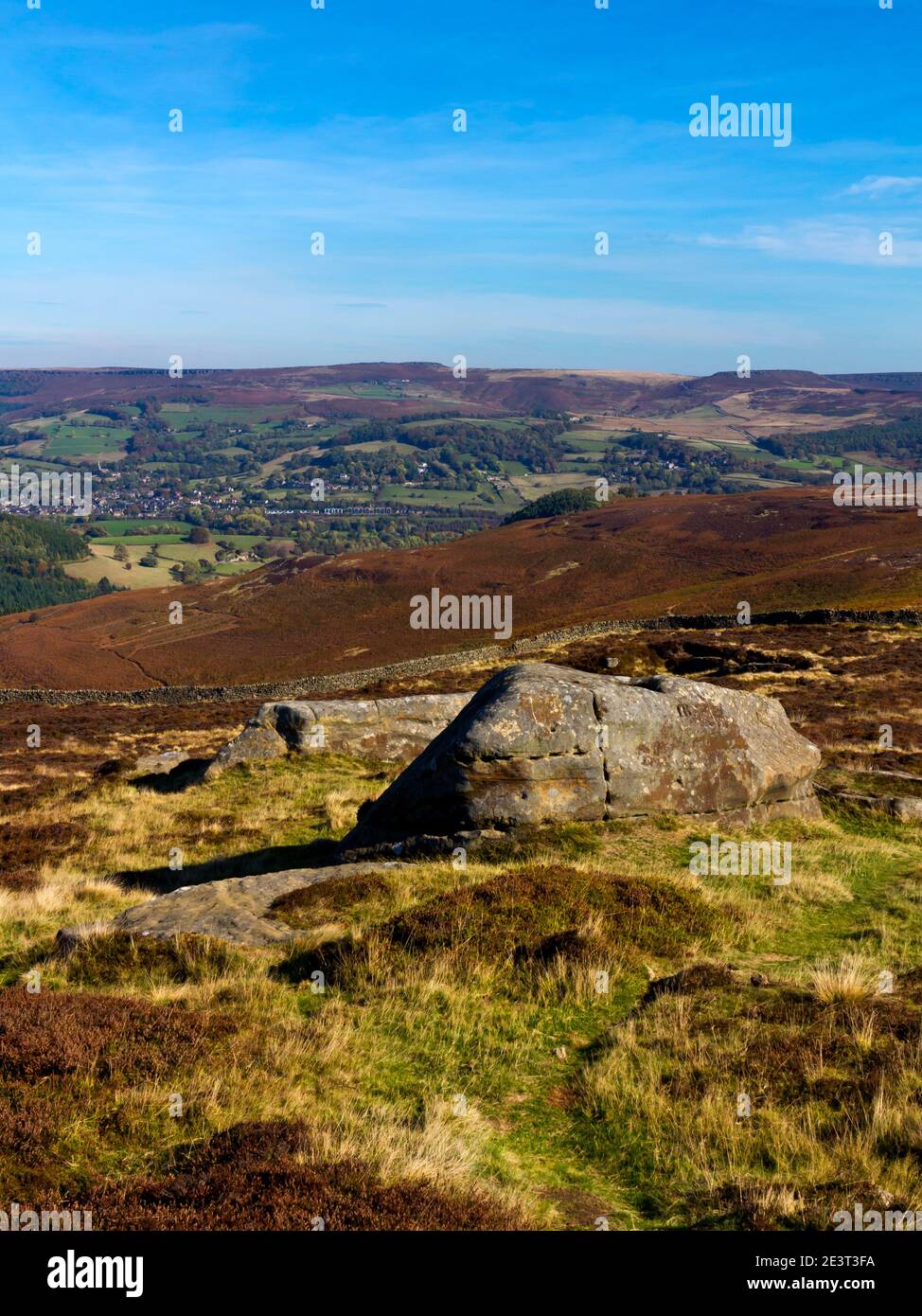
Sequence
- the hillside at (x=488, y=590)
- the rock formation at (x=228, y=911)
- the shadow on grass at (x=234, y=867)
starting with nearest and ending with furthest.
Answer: the rock formation at (x=228, y=911), the shadow on grass at (x=234, y=867), the hillside at (x=488, y=590)

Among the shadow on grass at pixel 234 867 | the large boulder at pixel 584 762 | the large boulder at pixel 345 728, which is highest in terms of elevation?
the large boulder at pixel 584 762

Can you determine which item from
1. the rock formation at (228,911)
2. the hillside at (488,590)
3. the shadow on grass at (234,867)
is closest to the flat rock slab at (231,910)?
the rock formation at (228,911)

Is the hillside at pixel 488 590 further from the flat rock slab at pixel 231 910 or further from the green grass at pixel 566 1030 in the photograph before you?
the flat rock slab at pixel 231 910

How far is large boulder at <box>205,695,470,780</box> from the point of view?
28.2 metres

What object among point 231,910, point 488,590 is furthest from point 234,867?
point 488,590

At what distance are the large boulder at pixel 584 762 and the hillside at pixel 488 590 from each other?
54.3 m

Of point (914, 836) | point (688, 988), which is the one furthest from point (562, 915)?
point (914, 836)

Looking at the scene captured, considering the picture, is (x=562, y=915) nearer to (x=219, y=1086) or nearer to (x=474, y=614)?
(x=219, y=1086)

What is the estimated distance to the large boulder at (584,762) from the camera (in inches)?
631

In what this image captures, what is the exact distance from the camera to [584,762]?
16.4 metres

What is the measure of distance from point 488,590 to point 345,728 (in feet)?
234

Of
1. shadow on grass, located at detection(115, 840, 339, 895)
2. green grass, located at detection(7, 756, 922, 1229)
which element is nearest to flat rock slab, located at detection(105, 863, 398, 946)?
green grass, located at detection(7, 756, 922, 1229)

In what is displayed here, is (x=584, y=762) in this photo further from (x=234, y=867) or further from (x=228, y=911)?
(x=234, y=867)

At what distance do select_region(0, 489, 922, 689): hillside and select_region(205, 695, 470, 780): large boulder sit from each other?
44.6 meters
